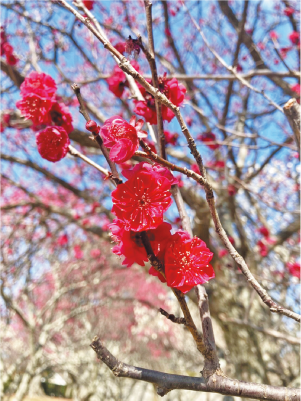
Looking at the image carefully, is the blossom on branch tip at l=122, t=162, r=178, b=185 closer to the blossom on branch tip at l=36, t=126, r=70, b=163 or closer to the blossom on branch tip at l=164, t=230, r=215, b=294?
the blossom on branch tip at l=164, t=230, r=215, b=294

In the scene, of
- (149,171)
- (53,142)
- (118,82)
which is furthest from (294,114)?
(53,142)

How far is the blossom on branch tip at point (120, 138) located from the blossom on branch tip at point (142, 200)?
0.17 feet

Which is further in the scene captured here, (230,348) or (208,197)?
(230,348)

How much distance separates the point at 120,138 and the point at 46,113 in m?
0.55

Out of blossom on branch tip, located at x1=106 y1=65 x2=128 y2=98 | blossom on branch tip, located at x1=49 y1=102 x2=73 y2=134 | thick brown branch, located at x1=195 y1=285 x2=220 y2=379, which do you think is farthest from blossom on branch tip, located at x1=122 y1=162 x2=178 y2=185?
blossom on branch tip, located at x1=106 y1=65 x2=128 y2=98

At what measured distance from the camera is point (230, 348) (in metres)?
4.25

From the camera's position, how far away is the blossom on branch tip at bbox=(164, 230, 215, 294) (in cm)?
83

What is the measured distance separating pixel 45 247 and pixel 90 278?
1.36m

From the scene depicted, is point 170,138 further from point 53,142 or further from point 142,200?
point 142,200

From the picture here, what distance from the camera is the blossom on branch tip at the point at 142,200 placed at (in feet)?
2.65

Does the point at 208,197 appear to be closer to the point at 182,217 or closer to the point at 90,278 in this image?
the point at 182,217

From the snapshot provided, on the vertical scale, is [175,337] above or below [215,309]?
below

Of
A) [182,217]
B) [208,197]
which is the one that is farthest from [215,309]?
[208,197]

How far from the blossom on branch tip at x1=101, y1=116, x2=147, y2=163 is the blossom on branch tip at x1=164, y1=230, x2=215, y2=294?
0.89 feet
